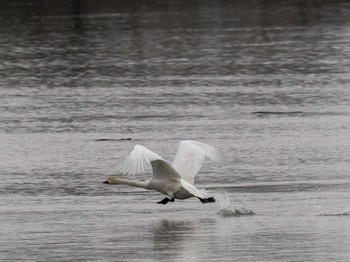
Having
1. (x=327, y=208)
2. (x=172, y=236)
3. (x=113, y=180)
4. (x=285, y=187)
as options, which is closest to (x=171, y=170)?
(x=113, y=180)

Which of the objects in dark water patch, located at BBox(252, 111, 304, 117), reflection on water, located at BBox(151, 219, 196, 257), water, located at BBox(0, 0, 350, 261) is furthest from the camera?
dark water patch, located at BBox(252, 111, 304, 117)

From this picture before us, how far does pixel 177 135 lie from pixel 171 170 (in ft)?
16.5

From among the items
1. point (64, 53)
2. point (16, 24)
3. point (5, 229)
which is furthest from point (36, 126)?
point (16, 24)

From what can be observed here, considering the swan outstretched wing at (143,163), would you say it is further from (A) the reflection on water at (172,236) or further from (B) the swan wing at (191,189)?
(A) the reflection on water at (172,236)

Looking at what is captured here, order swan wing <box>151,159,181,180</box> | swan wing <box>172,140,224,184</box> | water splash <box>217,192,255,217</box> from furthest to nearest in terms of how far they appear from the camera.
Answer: swan wing <box>172,140,224,184</box>
swan wing <box>151,159,181,180</box>
water splash <box>217,192,255,217</box>

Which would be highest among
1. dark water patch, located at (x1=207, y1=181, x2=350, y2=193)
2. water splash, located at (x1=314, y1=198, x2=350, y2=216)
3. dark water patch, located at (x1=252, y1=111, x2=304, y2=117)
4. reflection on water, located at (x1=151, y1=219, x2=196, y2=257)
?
reflection on water, located at (x1=151, y1=219, x2=196, y2=257)

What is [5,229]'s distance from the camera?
41.6 feet

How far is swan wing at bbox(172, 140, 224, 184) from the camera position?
1365 cm

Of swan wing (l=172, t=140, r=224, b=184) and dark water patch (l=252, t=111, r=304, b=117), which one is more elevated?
swan wing (l=172, t=140, r=224, b=184)

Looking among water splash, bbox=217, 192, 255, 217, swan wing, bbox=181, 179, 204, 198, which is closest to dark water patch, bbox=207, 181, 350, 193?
water splash, bbox=217, 192, 255, 217

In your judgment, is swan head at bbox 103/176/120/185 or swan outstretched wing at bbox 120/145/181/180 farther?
swan head at bbox 103/176/120/185

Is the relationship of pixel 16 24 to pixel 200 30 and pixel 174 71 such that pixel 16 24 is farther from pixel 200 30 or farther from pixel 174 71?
pixel 174 71

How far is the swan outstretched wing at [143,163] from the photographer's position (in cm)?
1314

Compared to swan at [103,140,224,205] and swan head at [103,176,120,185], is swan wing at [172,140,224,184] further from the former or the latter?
swan head at [103,176,120,185]
